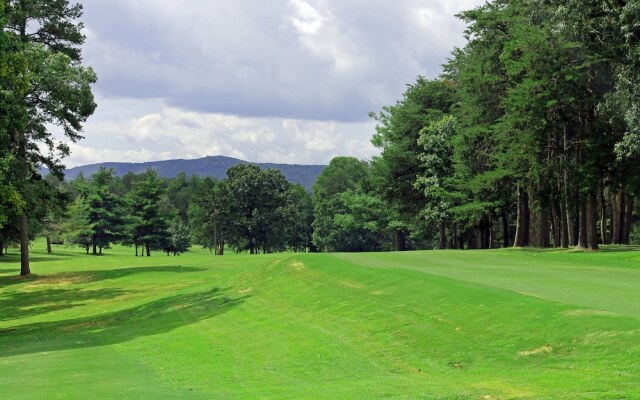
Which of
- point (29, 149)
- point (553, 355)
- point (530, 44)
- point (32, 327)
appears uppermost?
point (530, 44)

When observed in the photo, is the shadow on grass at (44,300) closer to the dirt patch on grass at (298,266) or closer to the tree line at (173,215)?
the dirt patch on grass at (298,266)

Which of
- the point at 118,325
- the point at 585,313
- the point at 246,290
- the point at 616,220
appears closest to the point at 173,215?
the point at 616,220

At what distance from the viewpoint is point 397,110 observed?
75.6 metres

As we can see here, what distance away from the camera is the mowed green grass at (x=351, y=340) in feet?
41.7

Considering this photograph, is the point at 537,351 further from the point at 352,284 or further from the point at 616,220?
the point at 616,220

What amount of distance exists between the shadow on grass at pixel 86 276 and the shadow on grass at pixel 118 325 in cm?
1326

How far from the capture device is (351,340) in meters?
18.3

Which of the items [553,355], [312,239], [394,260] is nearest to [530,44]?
[394,260]

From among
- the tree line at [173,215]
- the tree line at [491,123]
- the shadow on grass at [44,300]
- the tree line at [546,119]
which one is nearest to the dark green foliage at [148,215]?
the tree line at [173,215]

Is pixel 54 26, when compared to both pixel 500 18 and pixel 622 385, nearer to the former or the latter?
pixel 500 18

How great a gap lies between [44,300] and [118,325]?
13.1 metres

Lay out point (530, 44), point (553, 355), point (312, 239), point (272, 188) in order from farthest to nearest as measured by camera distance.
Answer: point (312, 239), point (272, 188), point (530, 44), point (553, 355)

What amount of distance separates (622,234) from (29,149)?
48.9m

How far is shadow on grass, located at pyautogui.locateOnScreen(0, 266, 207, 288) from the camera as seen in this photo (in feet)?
154
